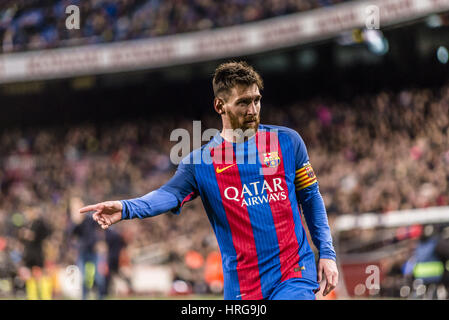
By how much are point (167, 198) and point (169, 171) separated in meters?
15.5

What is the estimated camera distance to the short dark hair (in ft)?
11.9

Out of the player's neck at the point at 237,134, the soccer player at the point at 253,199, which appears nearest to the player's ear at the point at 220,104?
the soccer player at the point at 253,199

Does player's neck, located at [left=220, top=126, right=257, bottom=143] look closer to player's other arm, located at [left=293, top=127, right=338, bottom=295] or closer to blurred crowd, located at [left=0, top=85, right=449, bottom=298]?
player's other arm, located at [left=293, top=127, right=338, bottom=295]

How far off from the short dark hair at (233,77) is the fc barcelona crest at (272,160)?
39 cm

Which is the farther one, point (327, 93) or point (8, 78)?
point (8, 78)

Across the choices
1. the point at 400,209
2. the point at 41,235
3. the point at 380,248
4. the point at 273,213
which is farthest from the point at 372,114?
the point at 273,213

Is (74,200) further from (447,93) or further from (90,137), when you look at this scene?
(90,137)

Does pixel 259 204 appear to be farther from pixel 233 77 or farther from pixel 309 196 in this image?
pixel 233 77

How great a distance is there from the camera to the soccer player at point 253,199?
11.9ft

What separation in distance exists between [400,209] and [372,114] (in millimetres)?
6444

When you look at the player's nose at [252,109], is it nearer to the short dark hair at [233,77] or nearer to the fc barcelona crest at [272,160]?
the short dark hair at [233,77]

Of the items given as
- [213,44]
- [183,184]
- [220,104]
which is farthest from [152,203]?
[213,44]

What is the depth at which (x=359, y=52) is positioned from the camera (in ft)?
65.4

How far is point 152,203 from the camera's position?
361cm
